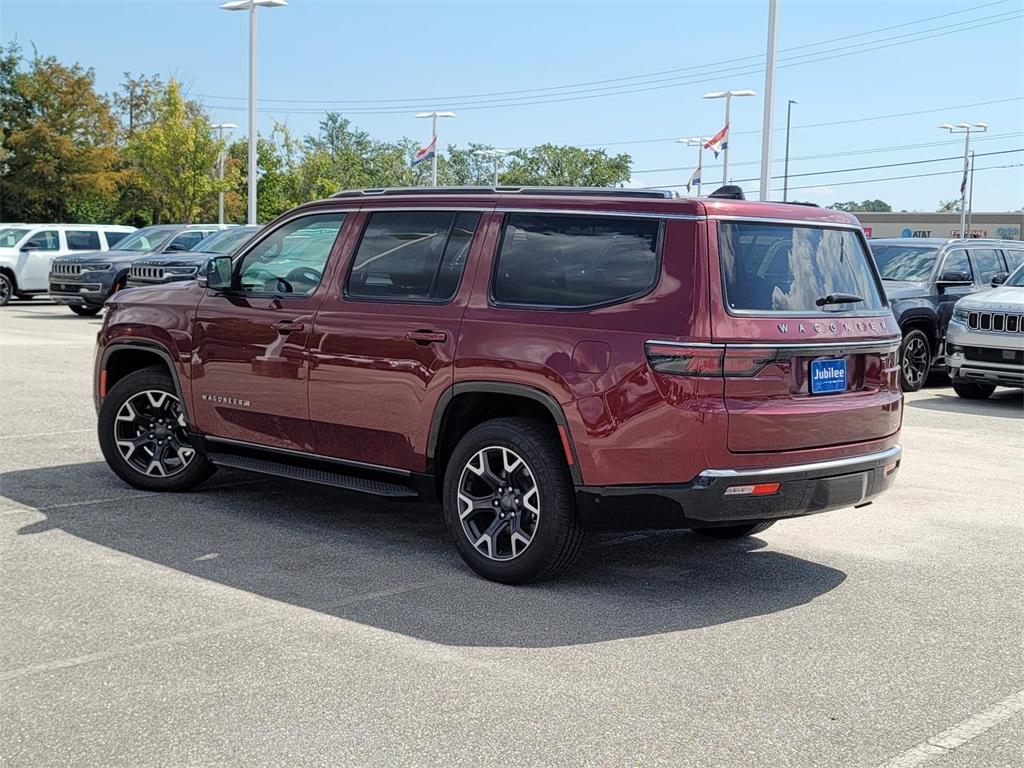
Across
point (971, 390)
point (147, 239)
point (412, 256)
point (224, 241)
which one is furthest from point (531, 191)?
point (147, 239)

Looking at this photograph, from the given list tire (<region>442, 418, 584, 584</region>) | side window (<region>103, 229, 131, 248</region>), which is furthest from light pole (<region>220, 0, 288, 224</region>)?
tire (<region>442, 418, 584, 584</region>)

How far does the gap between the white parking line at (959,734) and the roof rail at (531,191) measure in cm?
258

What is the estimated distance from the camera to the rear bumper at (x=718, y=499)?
17.9ft

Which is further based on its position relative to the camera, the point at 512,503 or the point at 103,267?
the point at 103,267

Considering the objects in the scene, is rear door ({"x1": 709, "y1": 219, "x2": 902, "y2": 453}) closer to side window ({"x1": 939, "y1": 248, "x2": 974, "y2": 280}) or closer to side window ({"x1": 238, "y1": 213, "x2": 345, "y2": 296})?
side window ({"x1": 238, "y1": 213, "x2": 345, "y2": 296})

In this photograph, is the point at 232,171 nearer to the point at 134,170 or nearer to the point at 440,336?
the point at 134,170

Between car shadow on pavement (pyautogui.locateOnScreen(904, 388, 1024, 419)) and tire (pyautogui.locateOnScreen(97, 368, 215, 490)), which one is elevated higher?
tire (pyautogui.locateOnScreen(97, 368, 215, 490))

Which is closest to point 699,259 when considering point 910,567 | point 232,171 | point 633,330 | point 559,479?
point 633,330

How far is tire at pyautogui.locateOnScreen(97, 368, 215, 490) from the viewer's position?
25.5 feet

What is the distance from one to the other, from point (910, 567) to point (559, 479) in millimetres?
2110

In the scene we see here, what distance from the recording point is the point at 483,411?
6.26 metres

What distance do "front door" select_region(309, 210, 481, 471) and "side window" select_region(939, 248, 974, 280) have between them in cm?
1122

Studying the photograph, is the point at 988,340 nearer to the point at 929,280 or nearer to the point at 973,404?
the point at 973,404

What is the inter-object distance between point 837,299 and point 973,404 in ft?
29.7
